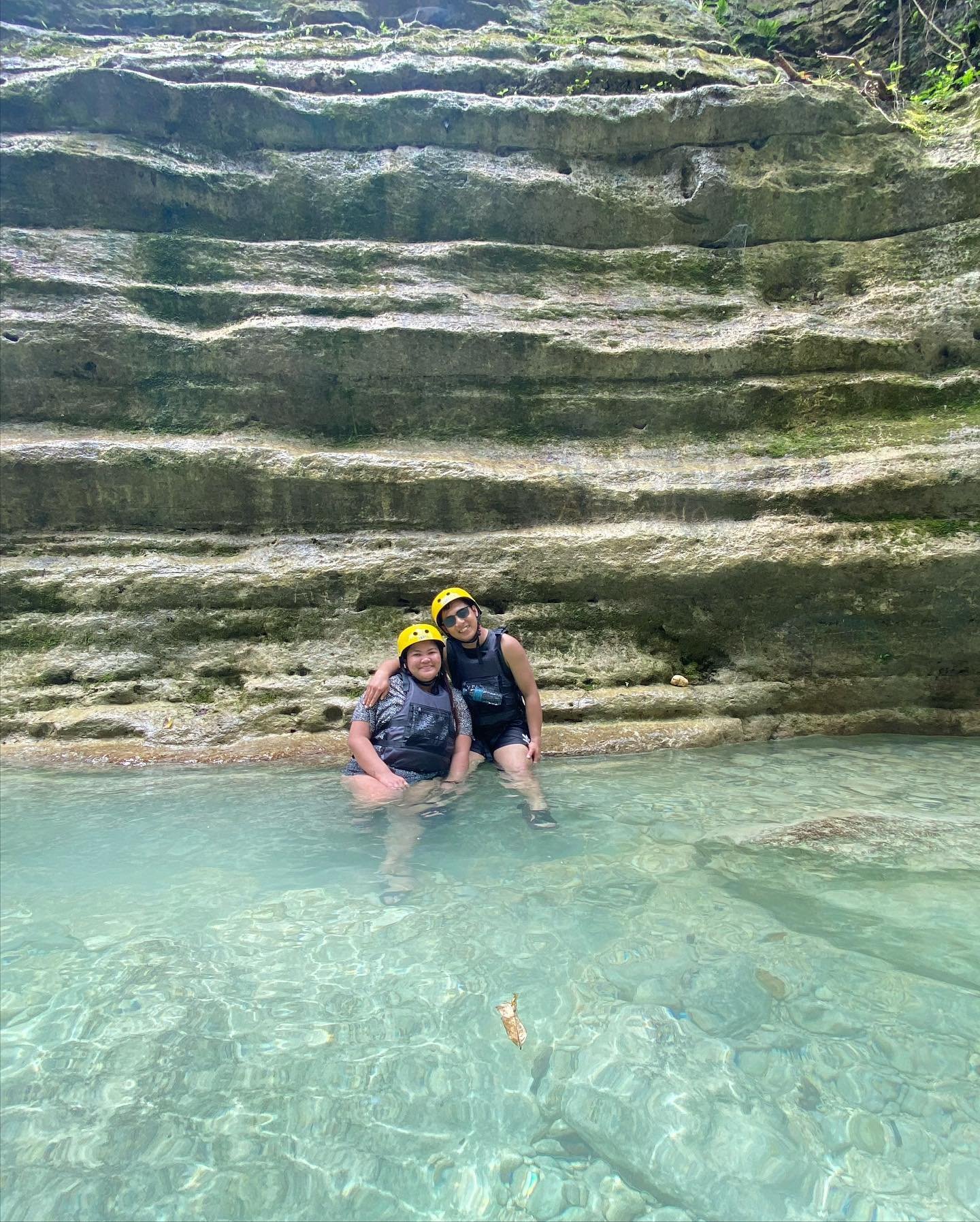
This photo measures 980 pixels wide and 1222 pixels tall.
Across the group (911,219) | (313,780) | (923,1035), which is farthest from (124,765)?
(911,219)

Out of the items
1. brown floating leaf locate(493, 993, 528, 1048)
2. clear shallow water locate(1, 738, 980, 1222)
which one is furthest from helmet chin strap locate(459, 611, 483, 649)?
brown floating leaf locate(493, 993, 528, 1048)

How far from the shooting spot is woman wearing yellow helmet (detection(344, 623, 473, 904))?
518cm

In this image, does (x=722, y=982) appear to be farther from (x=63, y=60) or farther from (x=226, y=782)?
(x=63, y=60)

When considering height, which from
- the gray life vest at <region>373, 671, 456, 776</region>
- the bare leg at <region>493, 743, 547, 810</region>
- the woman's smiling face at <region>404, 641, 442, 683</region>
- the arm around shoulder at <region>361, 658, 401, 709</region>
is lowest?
the bare leg at <region>493, 743, 547, 810</region>

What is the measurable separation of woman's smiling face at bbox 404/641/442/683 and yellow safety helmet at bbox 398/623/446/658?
0.02 m

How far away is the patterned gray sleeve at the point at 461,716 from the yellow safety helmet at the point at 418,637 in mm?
432

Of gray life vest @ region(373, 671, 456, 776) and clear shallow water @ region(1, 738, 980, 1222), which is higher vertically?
clear shallow water @ region(1, 738, 980, 1222)

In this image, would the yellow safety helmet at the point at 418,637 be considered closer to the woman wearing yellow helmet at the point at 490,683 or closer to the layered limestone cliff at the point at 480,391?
the woman wearing yellow helmet at the point at 490,683

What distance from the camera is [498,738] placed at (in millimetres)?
5797

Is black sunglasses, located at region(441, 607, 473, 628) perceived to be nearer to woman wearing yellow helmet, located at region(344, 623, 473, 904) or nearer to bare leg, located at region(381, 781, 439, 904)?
woman wearing yellow helmet, located at region(344, 623, 473, 904)

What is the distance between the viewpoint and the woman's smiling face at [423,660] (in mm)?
5352

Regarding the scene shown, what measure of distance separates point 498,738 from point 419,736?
0.74 m

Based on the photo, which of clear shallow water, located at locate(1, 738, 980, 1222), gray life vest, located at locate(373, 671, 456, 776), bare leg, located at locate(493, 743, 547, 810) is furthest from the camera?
gray life vest, located at locate(373, 671, 456, 776)

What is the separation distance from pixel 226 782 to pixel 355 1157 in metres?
3.99
